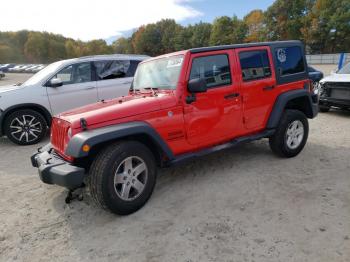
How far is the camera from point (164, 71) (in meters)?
4.10

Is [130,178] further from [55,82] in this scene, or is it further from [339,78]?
[339,78]

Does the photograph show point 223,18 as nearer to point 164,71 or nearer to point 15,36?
point 164,71

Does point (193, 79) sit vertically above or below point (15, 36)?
below

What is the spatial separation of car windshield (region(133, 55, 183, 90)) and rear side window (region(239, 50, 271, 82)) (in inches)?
41.6

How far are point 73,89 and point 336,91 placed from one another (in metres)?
6.82

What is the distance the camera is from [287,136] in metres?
4.90

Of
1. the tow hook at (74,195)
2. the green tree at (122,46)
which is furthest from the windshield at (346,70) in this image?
the green tree at (122,46)

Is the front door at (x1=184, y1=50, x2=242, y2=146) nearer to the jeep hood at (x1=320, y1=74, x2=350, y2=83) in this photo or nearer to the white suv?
the white suv

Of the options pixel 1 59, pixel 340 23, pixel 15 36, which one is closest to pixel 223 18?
pixel 340 23

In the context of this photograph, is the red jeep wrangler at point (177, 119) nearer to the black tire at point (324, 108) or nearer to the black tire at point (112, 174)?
the black tire at point (112, 174)

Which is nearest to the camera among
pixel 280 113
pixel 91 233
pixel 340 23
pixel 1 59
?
pixel 91 233

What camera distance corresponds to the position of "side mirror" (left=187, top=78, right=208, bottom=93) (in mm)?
3570

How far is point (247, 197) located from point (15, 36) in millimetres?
Result: 122518

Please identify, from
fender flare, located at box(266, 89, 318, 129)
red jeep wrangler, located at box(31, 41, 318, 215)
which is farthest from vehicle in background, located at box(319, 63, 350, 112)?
fender flare, located at box(266, 89, 318, 129)
